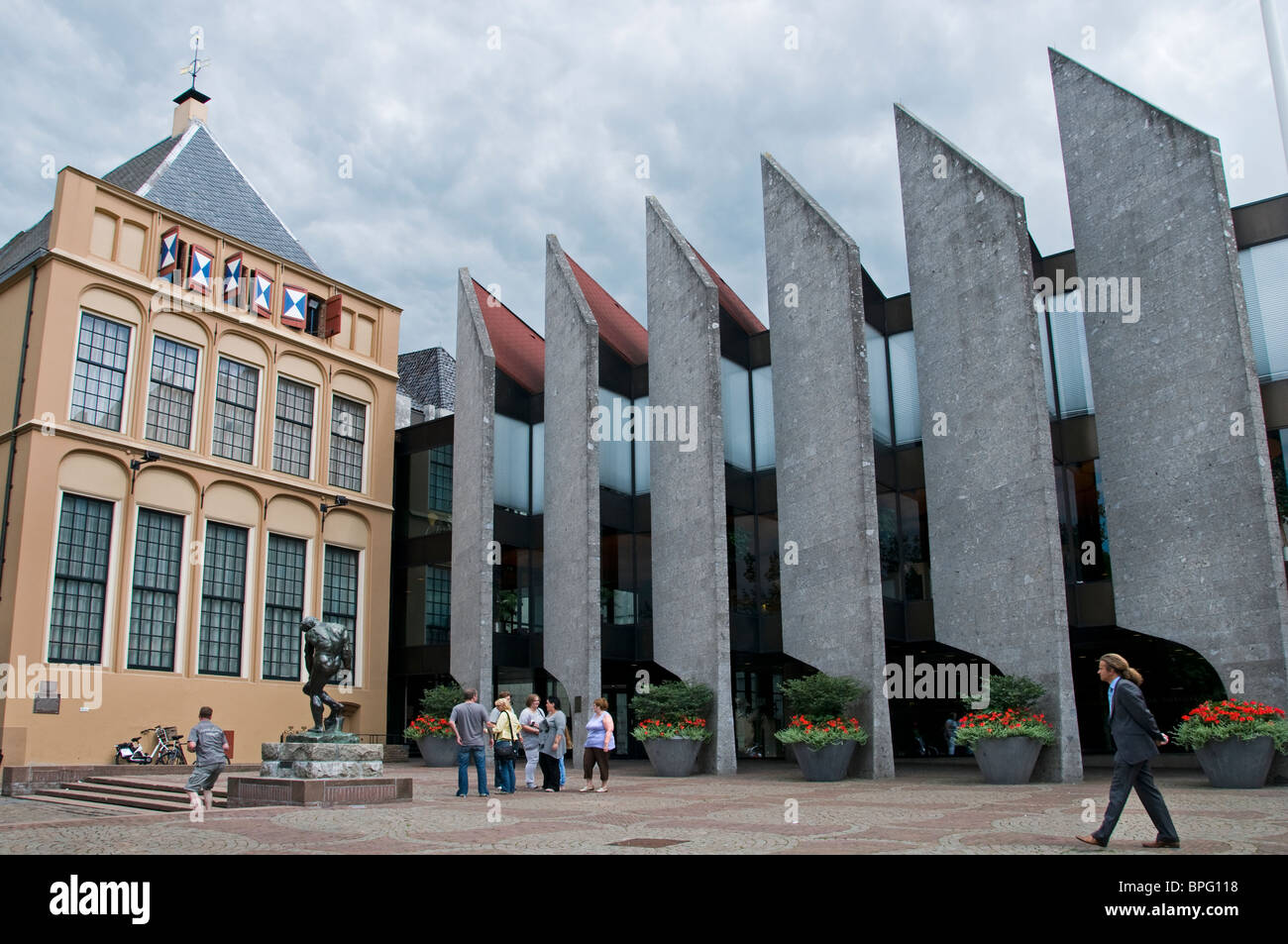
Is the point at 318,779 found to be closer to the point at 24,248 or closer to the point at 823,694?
the point at 823,694

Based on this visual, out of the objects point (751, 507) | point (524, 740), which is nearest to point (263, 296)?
point (751, 507)

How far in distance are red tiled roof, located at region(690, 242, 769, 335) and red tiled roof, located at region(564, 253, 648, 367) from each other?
3.03 metres

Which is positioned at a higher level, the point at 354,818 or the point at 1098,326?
the point at 1098,326

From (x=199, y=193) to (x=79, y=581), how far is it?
1221 centimetres

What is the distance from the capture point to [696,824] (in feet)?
38.6

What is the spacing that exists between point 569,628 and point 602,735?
8853 mm

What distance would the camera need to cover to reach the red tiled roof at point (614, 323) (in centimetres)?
3011

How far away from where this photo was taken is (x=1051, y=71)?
2320 cm

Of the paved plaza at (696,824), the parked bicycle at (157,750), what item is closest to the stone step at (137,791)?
the paved plaza at (696,824)

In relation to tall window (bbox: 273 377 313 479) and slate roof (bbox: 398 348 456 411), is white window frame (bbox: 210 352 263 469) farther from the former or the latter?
slate roof (bbox: 398 348 456 411)

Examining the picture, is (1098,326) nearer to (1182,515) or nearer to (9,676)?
(1182,515)
